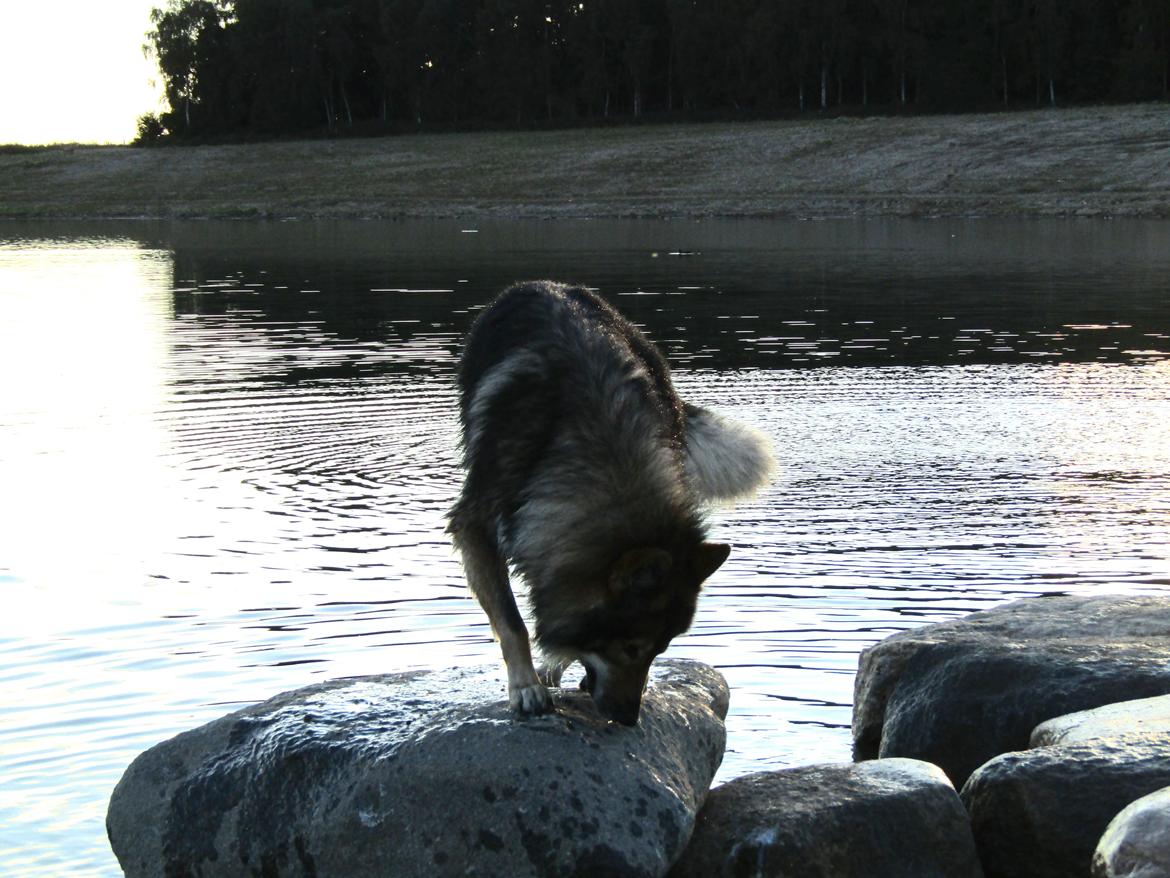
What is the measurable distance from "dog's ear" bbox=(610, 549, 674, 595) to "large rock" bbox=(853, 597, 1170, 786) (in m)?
2.00

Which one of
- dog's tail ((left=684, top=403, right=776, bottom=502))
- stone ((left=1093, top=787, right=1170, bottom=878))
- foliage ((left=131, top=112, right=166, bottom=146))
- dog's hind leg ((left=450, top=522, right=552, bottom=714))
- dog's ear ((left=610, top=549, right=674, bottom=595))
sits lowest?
stone ((left=1093, top=787, right=1170, bottom=878))

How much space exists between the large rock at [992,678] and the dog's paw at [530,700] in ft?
6.07

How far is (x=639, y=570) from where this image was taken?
18.4 feet

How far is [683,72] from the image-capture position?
9138cm

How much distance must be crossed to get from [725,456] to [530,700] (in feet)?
6.17

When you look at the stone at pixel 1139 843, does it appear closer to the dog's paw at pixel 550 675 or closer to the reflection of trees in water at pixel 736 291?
the dog's paw at pixel 550 675

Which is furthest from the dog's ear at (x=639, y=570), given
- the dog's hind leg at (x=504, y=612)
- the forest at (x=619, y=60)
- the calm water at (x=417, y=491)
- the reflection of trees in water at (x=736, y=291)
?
the forest at (x=619, y=60)

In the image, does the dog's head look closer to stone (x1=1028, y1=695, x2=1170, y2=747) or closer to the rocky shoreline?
the rocky shoreline

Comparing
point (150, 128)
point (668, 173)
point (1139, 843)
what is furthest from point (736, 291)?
point (150, 128)

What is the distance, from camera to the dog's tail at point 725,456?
7.43m

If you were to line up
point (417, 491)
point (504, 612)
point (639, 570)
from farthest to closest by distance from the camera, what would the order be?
point (417, 491), point (504, 612), point (639, 570)

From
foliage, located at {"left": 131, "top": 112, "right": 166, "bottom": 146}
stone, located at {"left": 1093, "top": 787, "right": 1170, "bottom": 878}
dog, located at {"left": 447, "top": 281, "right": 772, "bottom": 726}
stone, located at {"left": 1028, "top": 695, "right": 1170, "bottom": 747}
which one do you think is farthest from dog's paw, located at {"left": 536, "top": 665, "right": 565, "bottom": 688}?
foliage, located at {"left": 131, "top": 112, "right": 166, "bottom": 146}

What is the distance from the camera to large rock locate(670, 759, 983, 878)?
5.82 m

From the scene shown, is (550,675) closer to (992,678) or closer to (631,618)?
(631,618)
